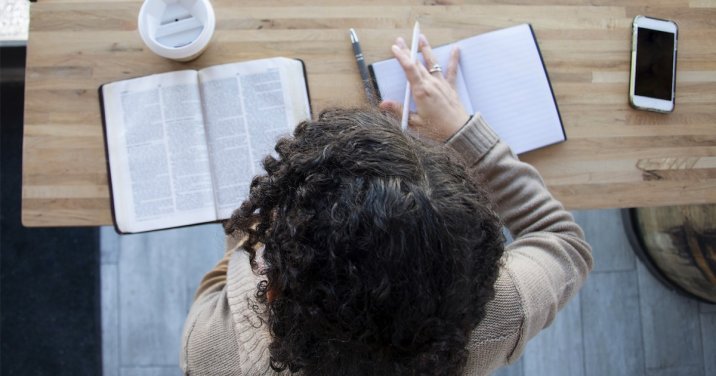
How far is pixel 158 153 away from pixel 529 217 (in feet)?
1.87

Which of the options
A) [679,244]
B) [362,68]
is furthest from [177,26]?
[679,244]

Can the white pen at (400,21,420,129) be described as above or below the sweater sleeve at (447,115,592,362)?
above

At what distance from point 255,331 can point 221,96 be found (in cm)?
39

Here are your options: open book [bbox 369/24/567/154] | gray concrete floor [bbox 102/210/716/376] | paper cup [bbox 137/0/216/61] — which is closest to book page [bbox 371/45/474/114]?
open book [bbox 369/24/567/154]

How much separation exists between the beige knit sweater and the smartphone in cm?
28

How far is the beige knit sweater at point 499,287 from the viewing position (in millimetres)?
747

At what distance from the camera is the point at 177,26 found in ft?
3.04

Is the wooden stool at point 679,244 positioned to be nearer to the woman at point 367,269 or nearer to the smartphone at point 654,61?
the smartphone at point 654,61

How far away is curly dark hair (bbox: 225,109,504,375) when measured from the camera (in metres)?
0.57

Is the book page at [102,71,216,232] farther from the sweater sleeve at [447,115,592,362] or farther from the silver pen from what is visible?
the sweater sleeve at [447,115,592,362]

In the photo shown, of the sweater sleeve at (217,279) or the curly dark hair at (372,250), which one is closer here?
the curly dark hair at (372,250)

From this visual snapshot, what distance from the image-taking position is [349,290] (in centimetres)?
57

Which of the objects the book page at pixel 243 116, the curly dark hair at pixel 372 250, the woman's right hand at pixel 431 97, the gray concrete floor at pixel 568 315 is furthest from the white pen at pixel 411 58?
the gray concrete floor at pixel 568 315

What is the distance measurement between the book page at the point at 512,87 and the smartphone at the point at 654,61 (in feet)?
0.53
